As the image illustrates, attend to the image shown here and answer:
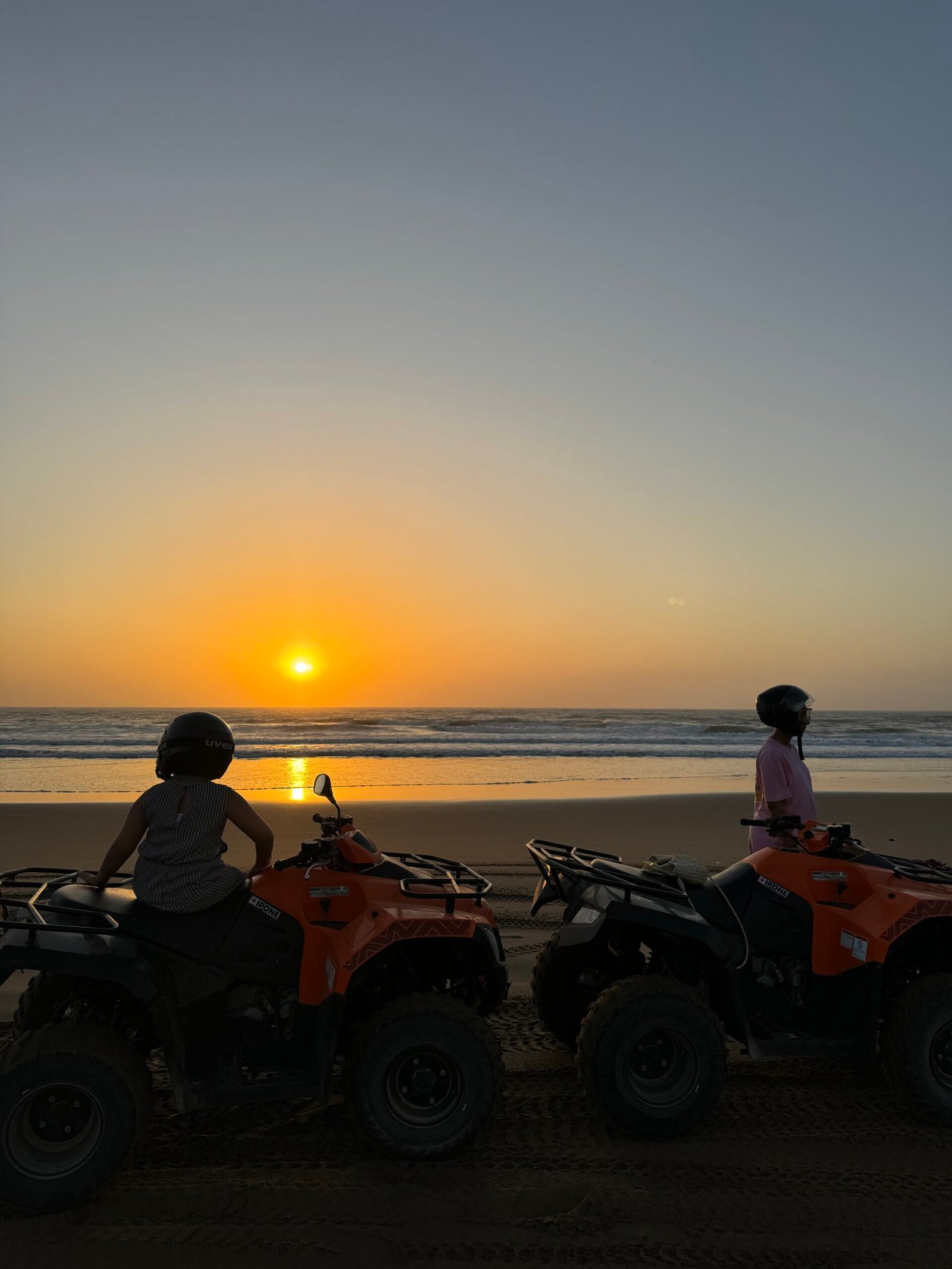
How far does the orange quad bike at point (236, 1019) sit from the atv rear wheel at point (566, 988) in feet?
2.58

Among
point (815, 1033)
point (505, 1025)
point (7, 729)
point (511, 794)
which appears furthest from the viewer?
point (7, 729)

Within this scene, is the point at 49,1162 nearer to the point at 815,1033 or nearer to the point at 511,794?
the point at 815,1033

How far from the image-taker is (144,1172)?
330 centimetres

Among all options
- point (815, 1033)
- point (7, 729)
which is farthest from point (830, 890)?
point (7, 729)

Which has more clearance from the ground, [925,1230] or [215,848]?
[215,848]

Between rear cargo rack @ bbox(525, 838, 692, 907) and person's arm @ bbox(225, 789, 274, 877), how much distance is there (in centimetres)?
117

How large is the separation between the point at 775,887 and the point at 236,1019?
2.37 meters

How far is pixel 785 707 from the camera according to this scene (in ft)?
15.1

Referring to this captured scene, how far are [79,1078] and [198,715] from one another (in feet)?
4.48

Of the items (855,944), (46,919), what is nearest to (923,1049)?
(855,944)

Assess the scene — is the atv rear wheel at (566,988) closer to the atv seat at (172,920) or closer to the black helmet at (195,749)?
the atv seat at (172,920)

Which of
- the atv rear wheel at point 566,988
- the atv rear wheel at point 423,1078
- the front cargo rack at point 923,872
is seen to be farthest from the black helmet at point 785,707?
the atv rear wheel at point 423,1078

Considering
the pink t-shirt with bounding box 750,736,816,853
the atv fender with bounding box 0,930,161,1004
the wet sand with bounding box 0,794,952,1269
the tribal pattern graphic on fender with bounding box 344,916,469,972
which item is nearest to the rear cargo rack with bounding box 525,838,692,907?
the tribal pattern graphic on fender with bounding box 344,916,469,972

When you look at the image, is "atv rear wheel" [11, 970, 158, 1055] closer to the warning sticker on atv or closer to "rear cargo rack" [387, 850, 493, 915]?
"rear cargo rack" [387, 850, 493, 915]
